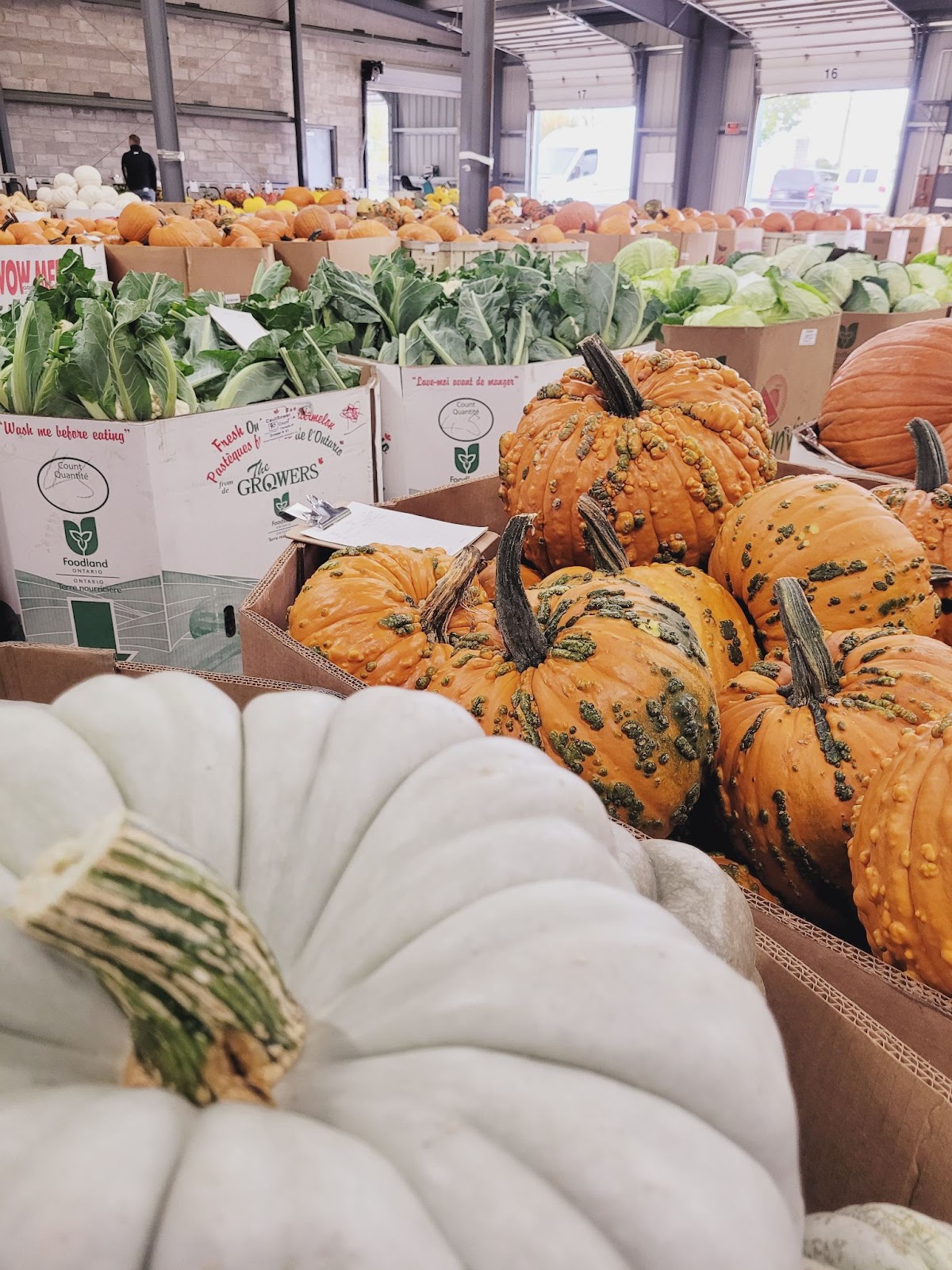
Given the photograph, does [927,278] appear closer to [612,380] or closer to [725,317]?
[725,317]

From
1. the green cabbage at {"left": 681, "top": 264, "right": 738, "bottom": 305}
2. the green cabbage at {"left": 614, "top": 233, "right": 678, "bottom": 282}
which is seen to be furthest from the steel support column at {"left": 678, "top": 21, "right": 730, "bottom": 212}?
the green cabbage at {"left": 681, "top": 264, "right": 738, "bottom": 305}

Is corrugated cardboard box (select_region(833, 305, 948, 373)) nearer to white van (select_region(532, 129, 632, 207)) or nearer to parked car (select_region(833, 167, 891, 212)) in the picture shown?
parked car (select_region(833, 167, 891, 212))

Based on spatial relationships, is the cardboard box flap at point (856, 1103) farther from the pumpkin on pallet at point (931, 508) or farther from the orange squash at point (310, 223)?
the orange squash at point (310, 223)

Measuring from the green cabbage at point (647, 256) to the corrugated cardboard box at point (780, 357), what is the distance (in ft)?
8.94

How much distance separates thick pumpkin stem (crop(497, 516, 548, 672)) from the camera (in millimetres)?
1190

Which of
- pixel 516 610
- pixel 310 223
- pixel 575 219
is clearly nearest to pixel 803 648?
pixel 516 610

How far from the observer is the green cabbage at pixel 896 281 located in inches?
208

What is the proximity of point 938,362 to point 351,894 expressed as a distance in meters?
2.46

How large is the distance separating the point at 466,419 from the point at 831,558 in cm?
187

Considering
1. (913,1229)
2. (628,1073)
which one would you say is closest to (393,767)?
(628,1073)

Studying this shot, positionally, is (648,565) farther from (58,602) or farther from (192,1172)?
(58,602)

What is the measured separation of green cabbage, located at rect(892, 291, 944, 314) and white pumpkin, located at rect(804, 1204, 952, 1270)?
5108mm

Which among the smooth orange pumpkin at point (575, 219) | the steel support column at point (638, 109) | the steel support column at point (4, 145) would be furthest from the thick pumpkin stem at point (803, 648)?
the steel support column at point (638, 109)

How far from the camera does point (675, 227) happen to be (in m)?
7.70
